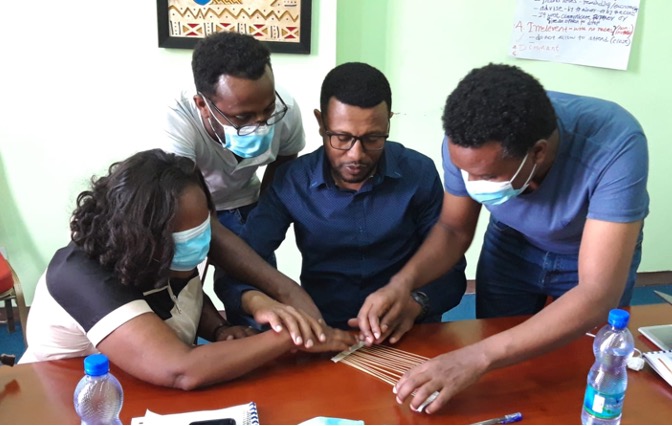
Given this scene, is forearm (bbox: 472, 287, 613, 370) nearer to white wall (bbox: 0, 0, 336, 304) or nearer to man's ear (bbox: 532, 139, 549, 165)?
man's ear (bbox: 532, 139, 549, 165)

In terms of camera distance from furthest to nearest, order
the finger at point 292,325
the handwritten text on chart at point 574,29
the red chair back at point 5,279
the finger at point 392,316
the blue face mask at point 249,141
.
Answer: the handwritten text on chart at point 574,29 < the red chair back at point 5,279 < the blue face mask at point 249,141 < the finger at point 392,316 < the finger at point 292,325

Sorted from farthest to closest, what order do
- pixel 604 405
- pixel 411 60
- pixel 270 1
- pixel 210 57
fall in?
pixel 411 60
pixel 270 1
pixel 210 57
pixel 604 405

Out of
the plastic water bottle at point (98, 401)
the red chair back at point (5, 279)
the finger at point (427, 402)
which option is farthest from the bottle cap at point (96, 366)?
the red chair back at point (5, 279)

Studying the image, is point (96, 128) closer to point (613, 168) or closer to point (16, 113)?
point (16, 113)

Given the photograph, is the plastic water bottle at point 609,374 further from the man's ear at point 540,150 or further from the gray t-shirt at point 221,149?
the gray t-shirt at point 221,149

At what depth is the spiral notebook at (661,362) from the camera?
4.16 feet

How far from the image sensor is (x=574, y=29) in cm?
297

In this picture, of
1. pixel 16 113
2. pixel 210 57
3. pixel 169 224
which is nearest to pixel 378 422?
pixel 169 224

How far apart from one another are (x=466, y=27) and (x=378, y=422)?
2320 millimetres

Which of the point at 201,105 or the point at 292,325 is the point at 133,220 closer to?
the point at 292,325

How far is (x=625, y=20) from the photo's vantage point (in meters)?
3.00

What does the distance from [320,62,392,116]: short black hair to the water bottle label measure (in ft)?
2.92

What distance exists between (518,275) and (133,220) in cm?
115

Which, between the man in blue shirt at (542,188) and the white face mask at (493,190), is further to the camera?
the white face mask at (493,190)
